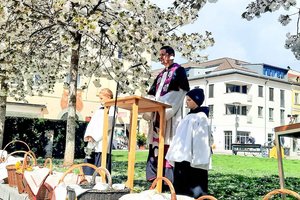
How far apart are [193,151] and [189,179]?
38 cm

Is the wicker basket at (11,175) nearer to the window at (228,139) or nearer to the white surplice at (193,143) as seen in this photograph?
the white surplice at (193,143)

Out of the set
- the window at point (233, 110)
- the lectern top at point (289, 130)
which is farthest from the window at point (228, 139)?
the lectern top at point (289, 130)

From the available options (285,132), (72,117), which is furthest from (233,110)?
(285,132)

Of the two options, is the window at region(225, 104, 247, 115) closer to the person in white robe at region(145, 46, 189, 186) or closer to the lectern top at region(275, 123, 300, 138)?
the person in white robe at region(145, 46, 189, 186)

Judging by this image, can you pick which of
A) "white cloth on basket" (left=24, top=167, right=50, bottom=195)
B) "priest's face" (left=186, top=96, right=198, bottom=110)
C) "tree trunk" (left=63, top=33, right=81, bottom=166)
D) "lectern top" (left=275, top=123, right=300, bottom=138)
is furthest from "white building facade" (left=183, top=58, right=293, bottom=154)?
"lectern top" (left=275, top=123, right=300, bottom=138)

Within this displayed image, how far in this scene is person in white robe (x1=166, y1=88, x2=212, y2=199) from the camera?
4.62 m

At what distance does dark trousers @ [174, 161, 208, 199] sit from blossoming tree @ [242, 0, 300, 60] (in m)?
2.34

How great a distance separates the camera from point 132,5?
23.8ft

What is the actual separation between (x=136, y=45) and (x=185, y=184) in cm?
407

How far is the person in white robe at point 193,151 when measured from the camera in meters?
4.62

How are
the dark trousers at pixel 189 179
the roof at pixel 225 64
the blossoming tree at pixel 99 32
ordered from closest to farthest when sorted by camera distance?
the dark trousers at pixel 189 179, the blossoming tree at pixel 99 32, the roof at pixel 225 64

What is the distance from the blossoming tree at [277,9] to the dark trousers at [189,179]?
234 cm

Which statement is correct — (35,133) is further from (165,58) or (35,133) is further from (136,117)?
(136,117)

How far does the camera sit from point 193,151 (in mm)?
Result: 4645
